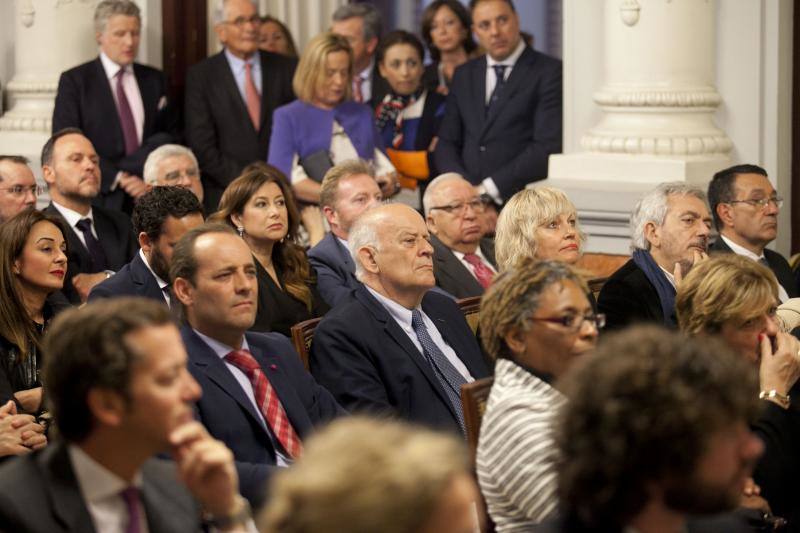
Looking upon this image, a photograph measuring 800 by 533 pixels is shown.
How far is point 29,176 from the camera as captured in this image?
19.0 ft

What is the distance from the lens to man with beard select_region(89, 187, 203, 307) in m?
4.48

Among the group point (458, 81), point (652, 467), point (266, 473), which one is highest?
point (458, 81)

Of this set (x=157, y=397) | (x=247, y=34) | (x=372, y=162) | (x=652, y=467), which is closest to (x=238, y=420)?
(x=157, y=397)

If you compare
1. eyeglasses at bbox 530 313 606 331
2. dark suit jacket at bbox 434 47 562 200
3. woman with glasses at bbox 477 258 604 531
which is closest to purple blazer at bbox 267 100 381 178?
dark suit jacket at bbox 434 47 562 200

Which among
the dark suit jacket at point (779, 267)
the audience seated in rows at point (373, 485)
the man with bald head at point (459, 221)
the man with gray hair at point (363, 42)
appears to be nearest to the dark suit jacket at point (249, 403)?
the audience seated in rows at point (373, 485)

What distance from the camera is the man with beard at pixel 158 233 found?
448 centimetres

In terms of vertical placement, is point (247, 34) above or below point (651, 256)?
above

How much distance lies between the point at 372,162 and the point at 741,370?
4.79m

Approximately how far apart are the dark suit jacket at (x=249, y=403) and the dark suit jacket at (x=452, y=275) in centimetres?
184

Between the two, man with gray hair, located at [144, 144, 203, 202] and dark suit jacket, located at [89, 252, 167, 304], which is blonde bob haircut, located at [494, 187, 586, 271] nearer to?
dark suit jacket, located at [89, 252, 167, 304]

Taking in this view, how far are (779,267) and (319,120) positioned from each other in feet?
7.92

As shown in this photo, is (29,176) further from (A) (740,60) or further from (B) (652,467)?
(B) (652,467)

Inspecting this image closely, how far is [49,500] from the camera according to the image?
210 centimetres

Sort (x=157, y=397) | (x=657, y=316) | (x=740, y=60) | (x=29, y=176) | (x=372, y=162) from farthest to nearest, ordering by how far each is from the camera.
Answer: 1. (x=372, y=162)
2. (x=740, y=60)
3. (x=29, y=176)
4. (x=657, y=316)
5. (x=157, y=397)
